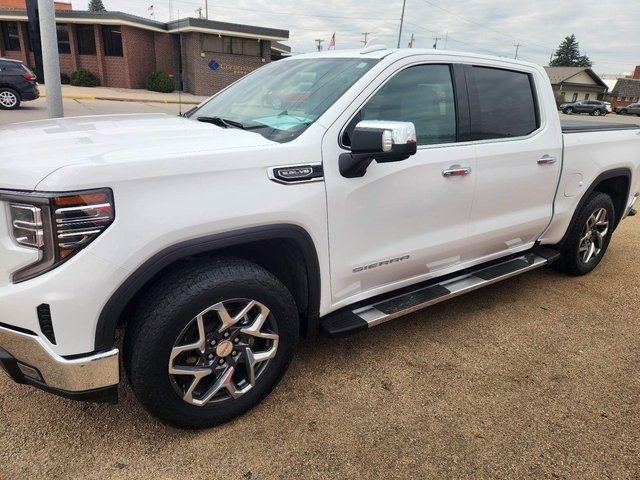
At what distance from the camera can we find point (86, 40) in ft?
98.1

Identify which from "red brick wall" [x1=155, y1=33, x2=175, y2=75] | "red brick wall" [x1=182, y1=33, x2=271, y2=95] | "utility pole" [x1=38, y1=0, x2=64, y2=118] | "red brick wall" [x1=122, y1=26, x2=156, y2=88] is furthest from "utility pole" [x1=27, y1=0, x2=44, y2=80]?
"red brick wall" [x1=155, y1=33, x2=175, y2=75]

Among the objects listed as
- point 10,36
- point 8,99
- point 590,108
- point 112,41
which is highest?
point 10,36

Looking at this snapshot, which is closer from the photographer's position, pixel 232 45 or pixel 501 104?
pixel 501 104

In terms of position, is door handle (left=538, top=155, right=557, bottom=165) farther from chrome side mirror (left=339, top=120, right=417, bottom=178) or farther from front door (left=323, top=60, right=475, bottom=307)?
chrome side mirror (left=339, top=120, right=417, bottom=178)

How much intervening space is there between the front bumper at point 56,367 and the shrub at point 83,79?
30763mm

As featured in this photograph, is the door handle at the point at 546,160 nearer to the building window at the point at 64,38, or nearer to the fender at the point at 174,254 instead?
the fender at the point at 174,254

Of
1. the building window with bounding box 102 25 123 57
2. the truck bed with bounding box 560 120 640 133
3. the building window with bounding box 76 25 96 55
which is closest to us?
the truck bed with bounding box 560 120 640 133

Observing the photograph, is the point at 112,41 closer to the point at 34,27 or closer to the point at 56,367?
the point at 34,27

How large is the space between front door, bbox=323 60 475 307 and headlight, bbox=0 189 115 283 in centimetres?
108

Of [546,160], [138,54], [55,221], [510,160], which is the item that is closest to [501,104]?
[510,160]

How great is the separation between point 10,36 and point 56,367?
3684 cm

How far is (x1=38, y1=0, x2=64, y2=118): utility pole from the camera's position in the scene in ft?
16.4

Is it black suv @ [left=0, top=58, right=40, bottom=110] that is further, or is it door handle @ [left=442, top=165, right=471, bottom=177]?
black suv @ [left=0, top=58, right=40, bottom=110]

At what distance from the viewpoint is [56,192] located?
180 cm
